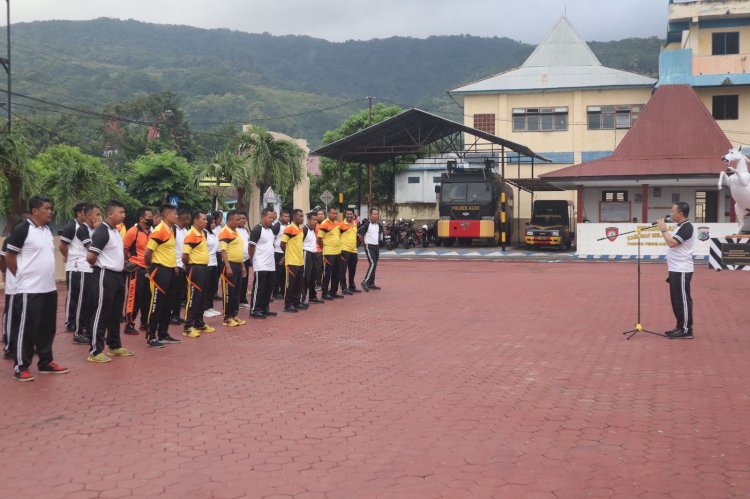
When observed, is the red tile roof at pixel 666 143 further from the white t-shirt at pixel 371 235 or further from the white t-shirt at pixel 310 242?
the white t-shirt at pixel 310 242

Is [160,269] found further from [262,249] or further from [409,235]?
[409,235]

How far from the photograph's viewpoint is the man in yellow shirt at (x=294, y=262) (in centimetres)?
1356

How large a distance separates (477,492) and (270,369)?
162 inches

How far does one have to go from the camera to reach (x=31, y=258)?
7.98m

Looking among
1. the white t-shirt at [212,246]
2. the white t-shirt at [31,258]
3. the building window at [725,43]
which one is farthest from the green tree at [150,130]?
Result: the white t-shirt at [31,258]

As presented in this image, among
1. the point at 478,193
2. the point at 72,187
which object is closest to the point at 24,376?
the point at 72,187

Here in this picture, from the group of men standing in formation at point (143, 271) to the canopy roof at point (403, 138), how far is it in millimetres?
17409

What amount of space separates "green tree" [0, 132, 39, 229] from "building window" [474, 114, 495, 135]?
105 ft

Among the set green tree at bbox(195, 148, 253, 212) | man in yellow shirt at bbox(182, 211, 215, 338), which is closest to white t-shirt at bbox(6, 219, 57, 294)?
man in yellow shirt at bbox(182, 211, 215, 338)

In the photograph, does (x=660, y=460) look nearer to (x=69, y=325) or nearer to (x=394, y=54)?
(x=69, y=325)

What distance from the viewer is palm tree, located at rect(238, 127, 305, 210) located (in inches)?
982

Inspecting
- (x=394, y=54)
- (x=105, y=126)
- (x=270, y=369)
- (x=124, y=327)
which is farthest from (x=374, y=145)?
(x=394, y=54)

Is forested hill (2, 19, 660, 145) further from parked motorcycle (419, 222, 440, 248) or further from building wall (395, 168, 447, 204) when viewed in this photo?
parked motorcycle (419, 222, 440, 248)

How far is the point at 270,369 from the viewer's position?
852 centimetres
